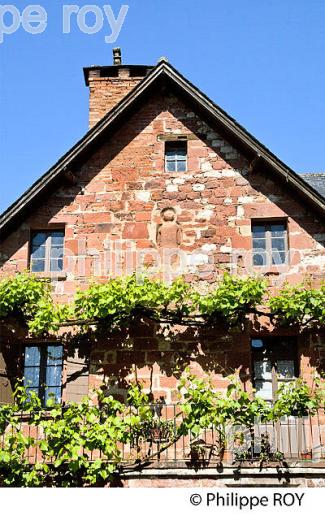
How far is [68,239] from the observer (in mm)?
13367

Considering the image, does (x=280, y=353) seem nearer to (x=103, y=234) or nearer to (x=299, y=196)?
(x=299, y=196)

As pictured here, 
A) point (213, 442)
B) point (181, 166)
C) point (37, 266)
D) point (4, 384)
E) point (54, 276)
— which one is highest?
point (181, 166)

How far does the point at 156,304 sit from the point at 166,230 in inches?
60.2

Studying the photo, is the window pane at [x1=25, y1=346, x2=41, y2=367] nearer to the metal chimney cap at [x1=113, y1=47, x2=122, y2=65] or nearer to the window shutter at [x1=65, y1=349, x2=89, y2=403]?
the window shutter at [x1=65, y1=349, x2=89, y2=403]

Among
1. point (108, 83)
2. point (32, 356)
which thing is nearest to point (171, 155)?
point (108, 83)

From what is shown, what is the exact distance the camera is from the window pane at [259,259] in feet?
42.9

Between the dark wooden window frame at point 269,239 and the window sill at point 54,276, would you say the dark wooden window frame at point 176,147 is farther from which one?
the window sill at point 54,276

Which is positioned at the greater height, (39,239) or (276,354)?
(39,239)

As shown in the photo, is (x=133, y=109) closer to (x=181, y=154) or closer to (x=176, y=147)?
(x=176, y=147)

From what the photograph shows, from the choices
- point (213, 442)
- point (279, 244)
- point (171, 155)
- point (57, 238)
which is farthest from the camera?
point (171, 155)

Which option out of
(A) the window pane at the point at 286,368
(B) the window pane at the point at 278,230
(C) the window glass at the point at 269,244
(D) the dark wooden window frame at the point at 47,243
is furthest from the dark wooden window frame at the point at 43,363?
(B) the window pane at the point at 278,230

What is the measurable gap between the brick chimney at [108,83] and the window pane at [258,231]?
4.58 m

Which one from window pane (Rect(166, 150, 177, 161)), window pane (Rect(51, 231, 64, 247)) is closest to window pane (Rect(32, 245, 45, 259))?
window pane (Rect(51, 231, 64, 247))

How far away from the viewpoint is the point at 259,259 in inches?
516
